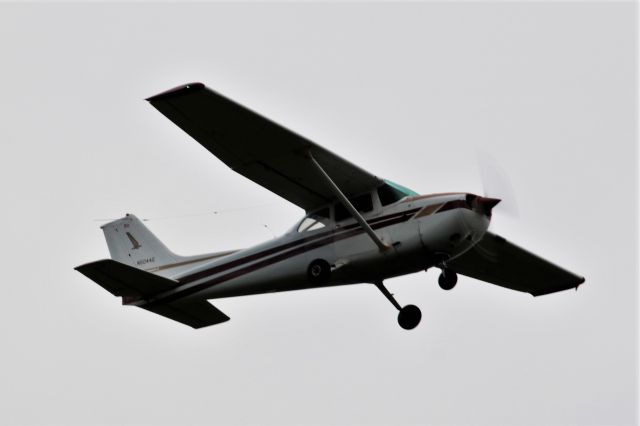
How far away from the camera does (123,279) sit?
21.2 metres

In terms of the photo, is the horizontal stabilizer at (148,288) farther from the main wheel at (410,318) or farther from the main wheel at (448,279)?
the main wheel at (448,279)

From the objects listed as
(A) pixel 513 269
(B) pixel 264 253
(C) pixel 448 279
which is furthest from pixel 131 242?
(A) pixel 513 269

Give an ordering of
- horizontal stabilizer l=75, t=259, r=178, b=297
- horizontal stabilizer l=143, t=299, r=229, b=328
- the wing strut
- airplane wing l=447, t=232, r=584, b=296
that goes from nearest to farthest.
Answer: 1. the wing strut
2. horizontal stabilizer l=75, t=259, r=178, b=297
3. horizontal stabilizer l=143, t=299, r=229, b=328
4. airplane wing l=447, t=232, r=584, b=296

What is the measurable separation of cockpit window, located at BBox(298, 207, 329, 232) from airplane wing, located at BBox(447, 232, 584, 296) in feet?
9.78

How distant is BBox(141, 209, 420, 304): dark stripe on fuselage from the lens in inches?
787

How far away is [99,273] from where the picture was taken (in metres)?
20.8

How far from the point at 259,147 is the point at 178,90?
1.90 meters

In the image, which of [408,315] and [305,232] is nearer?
[305,232]

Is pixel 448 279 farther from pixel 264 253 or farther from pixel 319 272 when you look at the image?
pixel 264 253

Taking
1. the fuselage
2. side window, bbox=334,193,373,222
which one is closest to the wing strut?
the fuselage

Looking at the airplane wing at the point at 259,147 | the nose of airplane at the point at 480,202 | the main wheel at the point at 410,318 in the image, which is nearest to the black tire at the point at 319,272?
the airplane wing at the point at 259,147

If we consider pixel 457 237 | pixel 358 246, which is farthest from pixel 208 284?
pixel 457 237

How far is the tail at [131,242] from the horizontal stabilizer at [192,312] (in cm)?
159

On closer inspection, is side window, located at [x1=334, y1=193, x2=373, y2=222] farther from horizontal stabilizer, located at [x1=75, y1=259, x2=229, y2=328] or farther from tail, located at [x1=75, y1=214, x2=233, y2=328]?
horizontal stabilizer, located at [x1=75, y1=259, x2=229, y2=328]
